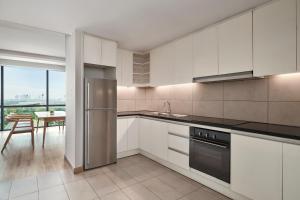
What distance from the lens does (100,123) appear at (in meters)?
2.82

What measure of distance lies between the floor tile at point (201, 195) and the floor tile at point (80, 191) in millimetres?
1216

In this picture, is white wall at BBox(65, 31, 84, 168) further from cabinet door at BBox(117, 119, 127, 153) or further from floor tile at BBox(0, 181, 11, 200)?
floor tile at BBox(0, 181, 11, 200)

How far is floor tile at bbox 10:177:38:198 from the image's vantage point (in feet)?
6.73

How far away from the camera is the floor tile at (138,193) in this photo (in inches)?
77.4

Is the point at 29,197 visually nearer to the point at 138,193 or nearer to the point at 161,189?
the point at 138,193

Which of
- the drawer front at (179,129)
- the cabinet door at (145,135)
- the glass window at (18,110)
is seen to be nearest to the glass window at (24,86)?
the glass window at (18,110)

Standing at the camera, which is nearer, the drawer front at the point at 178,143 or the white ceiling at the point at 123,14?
the white ceiling at the point at 123,14

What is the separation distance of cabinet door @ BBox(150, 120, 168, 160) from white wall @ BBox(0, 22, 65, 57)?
2492 mm

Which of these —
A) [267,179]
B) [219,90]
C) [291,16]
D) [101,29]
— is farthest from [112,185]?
[291,16]

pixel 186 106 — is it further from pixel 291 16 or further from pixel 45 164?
pixel 45 164

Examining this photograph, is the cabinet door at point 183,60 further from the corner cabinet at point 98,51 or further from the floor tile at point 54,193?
the floor tile at point 54,193

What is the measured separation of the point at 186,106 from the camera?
3.13 m

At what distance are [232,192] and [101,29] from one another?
3.06 m

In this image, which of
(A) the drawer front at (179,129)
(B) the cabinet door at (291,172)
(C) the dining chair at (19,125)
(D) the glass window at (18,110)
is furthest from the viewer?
(D) the glass window at (18,110)
